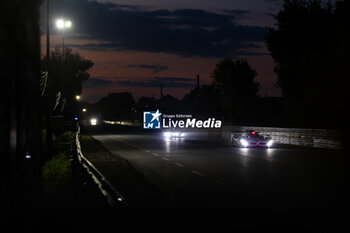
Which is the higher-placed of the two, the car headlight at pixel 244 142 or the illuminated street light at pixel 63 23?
the illuminated street light at pixel 63 23

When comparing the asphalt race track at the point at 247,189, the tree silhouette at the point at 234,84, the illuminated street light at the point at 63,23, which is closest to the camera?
the asphalt race track at the point at 247,189

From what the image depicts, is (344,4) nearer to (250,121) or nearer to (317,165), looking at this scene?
(250,121)

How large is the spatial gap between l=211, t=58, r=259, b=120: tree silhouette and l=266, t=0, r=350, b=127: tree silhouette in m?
48.9

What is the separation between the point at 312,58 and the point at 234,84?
67621 mm

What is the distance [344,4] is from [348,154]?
27.2 metres

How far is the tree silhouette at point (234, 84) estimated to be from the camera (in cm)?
11221

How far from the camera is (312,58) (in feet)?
151

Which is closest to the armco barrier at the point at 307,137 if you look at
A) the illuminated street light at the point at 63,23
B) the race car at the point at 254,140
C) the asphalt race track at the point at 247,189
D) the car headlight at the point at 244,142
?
the race car at the point at 254,140

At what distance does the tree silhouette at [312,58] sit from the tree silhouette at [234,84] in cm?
4890

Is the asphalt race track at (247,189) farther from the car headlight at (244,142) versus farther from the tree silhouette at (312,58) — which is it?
the tree silhouette at (312,58)

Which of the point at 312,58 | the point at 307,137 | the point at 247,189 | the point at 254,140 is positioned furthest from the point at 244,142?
the point at 247,189

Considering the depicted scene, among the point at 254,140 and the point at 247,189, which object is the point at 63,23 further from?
the point at 247,189

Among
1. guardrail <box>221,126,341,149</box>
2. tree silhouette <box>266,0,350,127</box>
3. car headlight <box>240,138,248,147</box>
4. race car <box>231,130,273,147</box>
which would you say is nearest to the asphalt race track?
guardrail <box>221,126,341,149</box>

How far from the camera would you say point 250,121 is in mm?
76625
